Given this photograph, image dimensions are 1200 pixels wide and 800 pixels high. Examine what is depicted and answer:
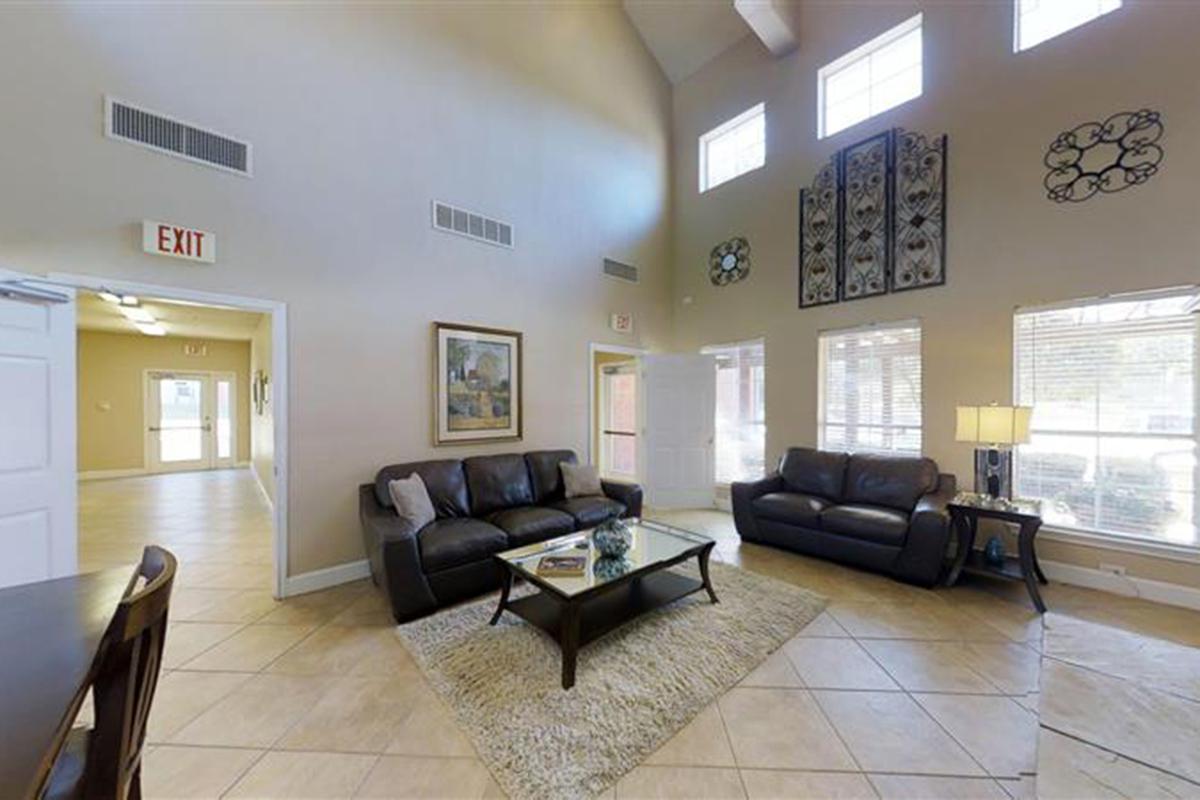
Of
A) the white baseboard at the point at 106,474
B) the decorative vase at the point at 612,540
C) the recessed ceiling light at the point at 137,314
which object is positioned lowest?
the white baseboard at the point at 106,474

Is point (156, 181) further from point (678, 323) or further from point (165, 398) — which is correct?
point (165, 398)

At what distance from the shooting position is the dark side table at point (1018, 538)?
3006mm

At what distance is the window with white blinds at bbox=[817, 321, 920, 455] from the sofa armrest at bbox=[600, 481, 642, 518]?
2077 millimetres

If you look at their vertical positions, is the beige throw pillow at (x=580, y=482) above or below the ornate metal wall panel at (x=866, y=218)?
below

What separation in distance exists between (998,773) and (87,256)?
493 centimetres

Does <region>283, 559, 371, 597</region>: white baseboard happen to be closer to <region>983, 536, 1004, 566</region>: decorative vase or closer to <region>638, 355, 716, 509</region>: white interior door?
<region>638, 355, 716, 509</region>: white interior door

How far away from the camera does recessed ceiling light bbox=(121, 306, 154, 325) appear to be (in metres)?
5.52

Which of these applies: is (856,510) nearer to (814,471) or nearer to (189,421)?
(814,471)

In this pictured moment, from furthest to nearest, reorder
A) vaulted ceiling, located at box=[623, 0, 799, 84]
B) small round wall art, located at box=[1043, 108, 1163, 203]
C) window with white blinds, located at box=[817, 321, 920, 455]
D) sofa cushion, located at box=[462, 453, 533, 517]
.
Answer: vaulted ceiling, located at box=[623, 0, 799, 84] < window with white blinds, located at box=[817, 321, 920, 455] < sofa cushion, located at box=[462, 453, 533, 517] < small round wall art, located at box=[1043, 108, 1163, 203]

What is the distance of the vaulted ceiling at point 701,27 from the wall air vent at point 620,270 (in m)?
2.75

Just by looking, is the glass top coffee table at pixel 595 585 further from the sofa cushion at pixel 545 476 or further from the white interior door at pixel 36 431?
the white interior door at pixel 36 431

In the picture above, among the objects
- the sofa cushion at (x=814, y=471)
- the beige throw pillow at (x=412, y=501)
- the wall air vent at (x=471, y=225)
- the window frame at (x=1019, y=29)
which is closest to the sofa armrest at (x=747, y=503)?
the sofa cushion at (x=814, y=471)

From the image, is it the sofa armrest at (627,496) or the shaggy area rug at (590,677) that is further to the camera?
the sofa armrest at (627,496)

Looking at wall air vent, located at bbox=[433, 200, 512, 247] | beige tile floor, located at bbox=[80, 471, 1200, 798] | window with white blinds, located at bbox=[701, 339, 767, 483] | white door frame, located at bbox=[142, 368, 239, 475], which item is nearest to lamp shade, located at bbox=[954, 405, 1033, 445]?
beige tile floor, located at bbox=[80, 471, 1200, 798]
